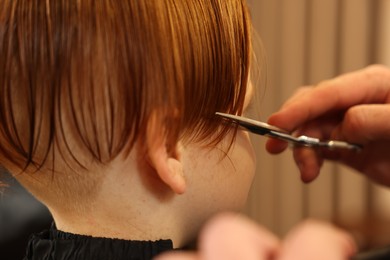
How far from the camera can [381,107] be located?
690 mm

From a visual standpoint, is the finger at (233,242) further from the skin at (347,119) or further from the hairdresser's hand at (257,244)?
the skin at (347,119)

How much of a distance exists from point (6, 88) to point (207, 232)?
0.35 meters

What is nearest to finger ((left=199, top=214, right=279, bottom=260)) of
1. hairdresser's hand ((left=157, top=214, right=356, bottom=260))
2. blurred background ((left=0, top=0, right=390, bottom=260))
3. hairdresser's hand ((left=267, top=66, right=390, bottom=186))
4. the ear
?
hairdresser's hand ((left=157, top=214, right=356, bottom=260))

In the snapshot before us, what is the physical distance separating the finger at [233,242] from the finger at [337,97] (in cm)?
47

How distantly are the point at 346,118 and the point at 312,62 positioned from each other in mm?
652

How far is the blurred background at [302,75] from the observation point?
3.93ft

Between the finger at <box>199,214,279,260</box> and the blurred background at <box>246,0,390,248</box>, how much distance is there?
3.03ft

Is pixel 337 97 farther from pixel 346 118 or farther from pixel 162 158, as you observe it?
pixel 162 158

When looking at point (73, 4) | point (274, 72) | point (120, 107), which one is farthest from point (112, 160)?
point (274, 72)

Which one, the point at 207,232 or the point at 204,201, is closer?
the point at 207,232

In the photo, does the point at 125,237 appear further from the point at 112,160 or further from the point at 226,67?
the point at 226,67

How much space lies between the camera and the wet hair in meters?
0.49

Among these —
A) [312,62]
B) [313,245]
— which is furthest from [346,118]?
[312,62]

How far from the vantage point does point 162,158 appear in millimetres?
532
